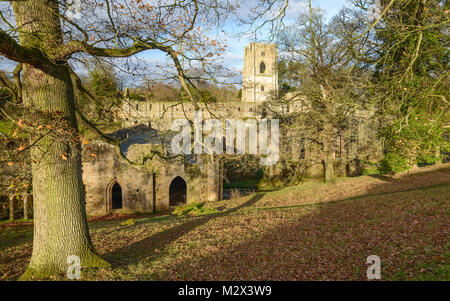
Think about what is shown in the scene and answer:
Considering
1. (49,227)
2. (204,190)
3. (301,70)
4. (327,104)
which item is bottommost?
(204,190)

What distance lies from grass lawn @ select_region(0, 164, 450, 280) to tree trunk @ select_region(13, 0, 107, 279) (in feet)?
2.81

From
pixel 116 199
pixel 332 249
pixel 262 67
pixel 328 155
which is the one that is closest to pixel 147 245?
pixel 332 249

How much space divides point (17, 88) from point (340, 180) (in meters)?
18.9

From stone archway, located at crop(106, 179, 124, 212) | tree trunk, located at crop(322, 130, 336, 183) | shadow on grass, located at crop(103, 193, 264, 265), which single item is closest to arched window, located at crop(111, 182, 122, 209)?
stone archway, located at crop(106, 179, 124, 212)

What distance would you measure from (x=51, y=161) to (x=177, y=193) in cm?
2066

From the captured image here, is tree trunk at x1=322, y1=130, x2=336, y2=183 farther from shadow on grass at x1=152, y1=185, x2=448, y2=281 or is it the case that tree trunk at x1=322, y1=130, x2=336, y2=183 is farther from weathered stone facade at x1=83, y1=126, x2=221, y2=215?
shadow on grass at x1=152, y1=185, x2=448, y2=281

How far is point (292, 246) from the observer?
7633 millimetres

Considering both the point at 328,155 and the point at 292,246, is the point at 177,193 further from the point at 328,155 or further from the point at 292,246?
the point at 292,246

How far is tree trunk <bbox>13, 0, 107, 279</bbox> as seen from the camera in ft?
19.4

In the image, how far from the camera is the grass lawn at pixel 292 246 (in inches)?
234

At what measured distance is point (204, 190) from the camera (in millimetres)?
22266
